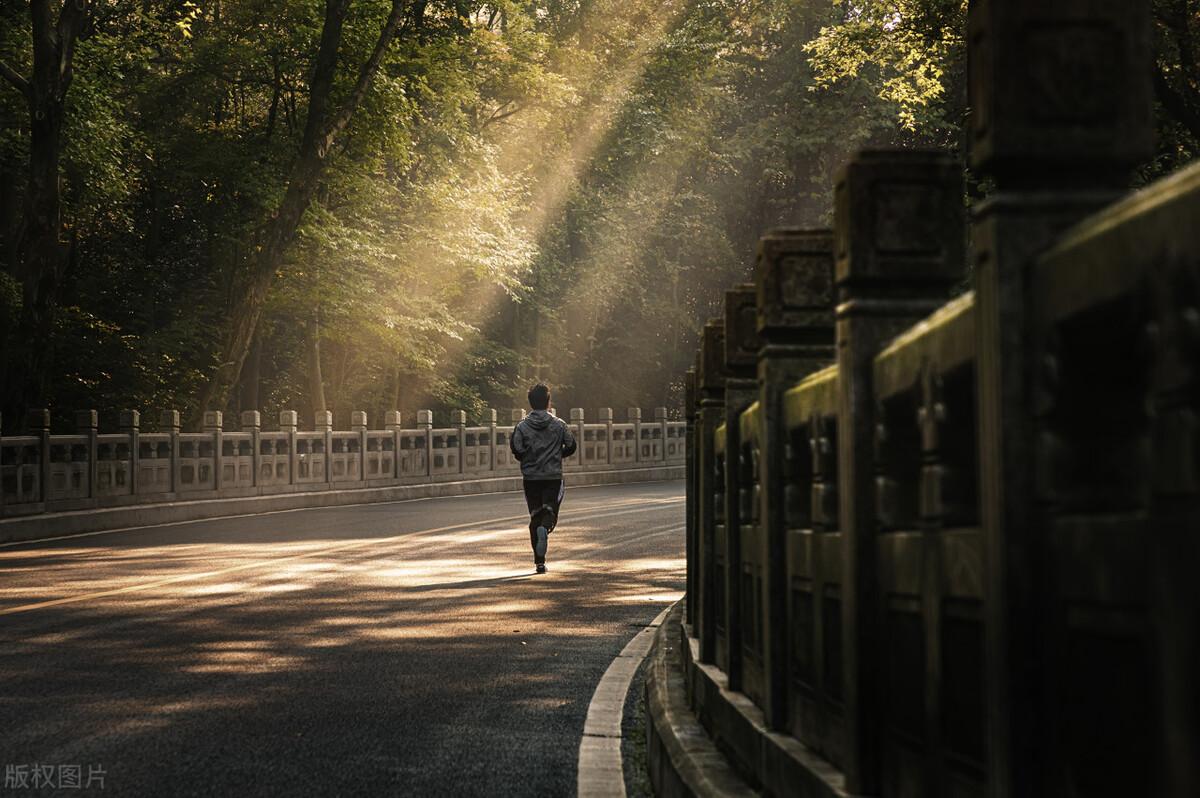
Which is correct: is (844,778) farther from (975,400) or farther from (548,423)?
(548,423)

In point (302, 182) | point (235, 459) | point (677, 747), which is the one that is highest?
point (302, 182)

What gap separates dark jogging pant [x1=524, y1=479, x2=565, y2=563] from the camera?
16.8 m

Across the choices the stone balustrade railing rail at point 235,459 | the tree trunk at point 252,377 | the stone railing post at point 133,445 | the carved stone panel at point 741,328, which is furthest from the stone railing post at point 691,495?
the tree trunk at point 252,377

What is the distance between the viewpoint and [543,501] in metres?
17.0

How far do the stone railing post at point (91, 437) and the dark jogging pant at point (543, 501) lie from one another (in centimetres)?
1026

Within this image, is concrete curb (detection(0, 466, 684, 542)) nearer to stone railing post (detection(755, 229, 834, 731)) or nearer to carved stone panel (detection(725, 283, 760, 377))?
carved stone panel (detection(725, 283, 760, 377))

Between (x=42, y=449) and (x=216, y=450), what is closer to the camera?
(x=42, y=449)

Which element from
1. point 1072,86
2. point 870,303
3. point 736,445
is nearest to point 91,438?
point 736,445

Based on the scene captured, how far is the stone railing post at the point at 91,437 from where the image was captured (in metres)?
24.7

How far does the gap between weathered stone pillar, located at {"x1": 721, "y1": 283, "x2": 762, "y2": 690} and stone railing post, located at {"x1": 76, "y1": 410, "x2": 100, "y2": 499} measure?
66.5ft

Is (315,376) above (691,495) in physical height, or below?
above

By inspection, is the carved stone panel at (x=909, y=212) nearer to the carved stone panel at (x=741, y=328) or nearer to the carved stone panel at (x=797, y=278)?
the carved stone panel at (x=797, y=278)

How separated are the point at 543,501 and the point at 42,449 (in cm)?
1025

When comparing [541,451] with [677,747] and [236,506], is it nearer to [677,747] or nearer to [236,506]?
[677,747]
